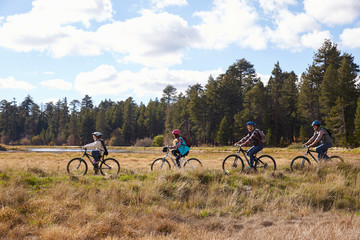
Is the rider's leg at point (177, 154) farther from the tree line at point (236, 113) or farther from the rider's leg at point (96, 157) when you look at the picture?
the tree line at point (236, 113)

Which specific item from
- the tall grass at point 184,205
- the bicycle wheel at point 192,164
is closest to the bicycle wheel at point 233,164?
the tall grass at point 184,205

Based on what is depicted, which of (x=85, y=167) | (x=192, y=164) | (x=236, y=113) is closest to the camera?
(x=85, y=167)

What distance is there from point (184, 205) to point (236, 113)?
68.1m

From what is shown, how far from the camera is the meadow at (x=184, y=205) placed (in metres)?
5.81

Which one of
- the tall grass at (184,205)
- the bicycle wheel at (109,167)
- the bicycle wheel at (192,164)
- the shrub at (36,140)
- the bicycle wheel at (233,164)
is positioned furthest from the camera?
the shrub at (36,140)

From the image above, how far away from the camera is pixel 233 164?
11.2 meters

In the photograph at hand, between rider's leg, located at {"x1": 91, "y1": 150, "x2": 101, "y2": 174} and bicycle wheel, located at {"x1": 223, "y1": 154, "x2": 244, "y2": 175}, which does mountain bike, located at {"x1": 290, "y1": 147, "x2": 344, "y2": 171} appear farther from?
rider's leg, located at {"x1": 91, "y1": 150, "x2": 101, "y2": 174}

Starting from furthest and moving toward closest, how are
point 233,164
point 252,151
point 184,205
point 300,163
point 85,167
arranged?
point 300,163, point 85,167, point 233,164, point 252,151, point 184,205

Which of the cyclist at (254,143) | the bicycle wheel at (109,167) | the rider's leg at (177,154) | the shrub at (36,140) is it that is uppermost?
the cyclist at (254,143)

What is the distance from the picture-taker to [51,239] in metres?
5.32

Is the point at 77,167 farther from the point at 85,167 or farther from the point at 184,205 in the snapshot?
the point at 184,205

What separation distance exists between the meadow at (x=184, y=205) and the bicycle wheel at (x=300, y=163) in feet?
1.34

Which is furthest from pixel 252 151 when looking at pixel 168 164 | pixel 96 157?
pixel 96 157

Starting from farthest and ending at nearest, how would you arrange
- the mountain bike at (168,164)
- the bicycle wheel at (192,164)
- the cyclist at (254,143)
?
the mountain bike at (168,164) < the bicycle wheel at (192,164) < the cyclist at (254,143)
